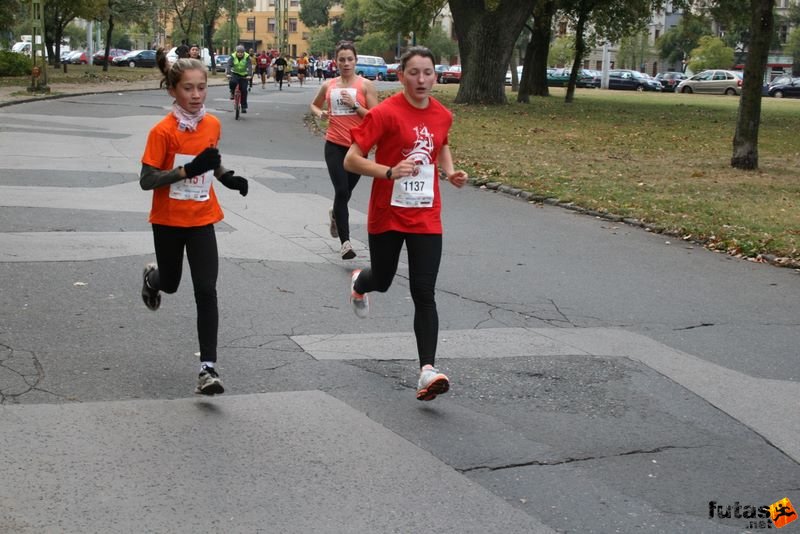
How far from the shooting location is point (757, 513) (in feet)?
14.9

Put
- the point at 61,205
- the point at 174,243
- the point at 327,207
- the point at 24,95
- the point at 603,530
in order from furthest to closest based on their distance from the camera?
the point at 24,95 < the point at 327,207 < the point at 61,205 < the point at 174,243 < the point at 603,530

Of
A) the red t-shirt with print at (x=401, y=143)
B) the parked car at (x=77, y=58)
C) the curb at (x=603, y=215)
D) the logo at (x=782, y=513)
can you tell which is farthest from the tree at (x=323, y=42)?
the logo at (x=782, y=513)

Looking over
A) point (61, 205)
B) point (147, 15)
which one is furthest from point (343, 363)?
point (147, 15)

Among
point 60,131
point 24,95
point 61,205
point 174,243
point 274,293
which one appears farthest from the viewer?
point 24,95

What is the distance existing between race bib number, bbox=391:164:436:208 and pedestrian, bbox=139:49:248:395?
2.60 feet

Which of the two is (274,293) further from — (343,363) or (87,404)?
(87,404)

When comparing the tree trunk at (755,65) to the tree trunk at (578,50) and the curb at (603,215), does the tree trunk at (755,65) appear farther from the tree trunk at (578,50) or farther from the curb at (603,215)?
the tree trunk at (578,50)

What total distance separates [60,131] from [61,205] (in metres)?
9.88

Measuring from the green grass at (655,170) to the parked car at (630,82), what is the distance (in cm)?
4337

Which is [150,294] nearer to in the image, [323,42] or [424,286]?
[424,286]

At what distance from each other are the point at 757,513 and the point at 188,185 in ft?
10.2

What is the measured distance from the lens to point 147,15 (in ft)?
233

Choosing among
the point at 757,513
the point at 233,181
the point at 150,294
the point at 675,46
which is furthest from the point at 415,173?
the point at 675,46

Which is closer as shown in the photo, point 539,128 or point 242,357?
point 242,357
